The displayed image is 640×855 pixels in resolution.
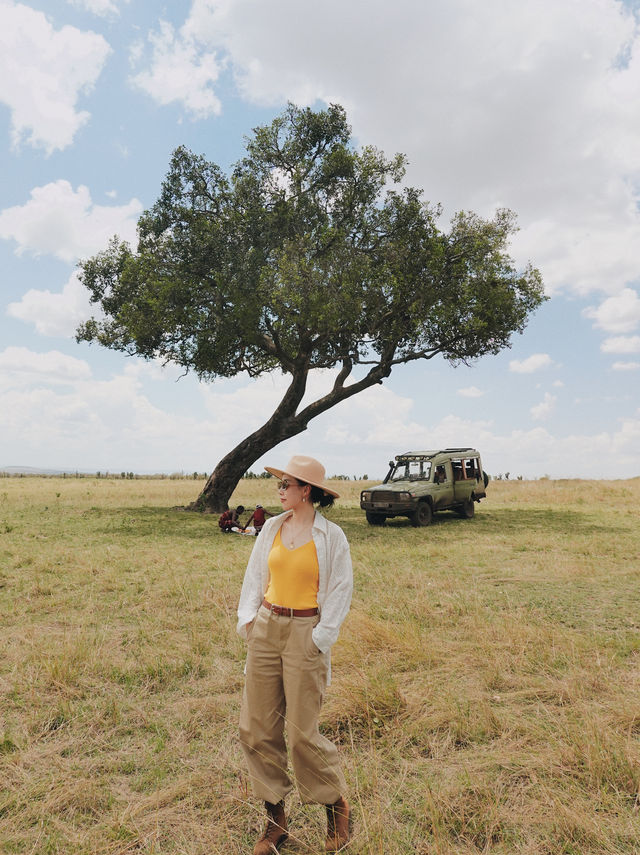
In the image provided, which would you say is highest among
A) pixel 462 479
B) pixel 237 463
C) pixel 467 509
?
pixel 237 463

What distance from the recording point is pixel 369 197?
22500 millimetres

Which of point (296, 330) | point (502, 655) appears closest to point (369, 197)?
point (296, 330)

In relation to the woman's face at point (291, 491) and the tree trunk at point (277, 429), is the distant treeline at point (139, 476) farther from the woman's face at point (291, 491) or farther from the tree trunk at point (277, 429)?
the woman's face at point (291, 491)

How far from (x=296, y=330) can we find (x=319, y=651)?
65.9 feet

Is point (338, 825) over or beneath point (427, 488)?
beneath

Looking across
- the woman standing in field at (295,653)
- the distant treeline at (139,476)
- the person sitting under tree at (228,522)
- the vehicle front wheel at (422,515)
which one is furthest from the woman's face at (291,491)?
the distant treeline at (139,476)

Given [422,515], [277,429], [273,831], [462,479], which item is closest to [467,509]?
[462,479]

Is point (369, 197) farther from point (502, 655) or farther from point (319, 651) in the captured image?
point (319, 651)

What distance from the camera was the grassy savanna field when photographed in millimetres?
3717

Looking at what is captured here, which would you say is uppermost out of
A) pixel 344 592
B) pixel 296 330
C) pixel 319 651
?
pixel 296 330

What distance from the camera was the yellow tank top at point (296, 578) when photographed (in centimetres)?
361

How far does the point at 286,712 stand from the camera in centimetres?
364

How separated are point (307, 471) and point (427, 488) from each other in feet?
51.3

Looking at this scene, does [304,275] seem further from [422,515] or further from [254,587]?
[254,587]
